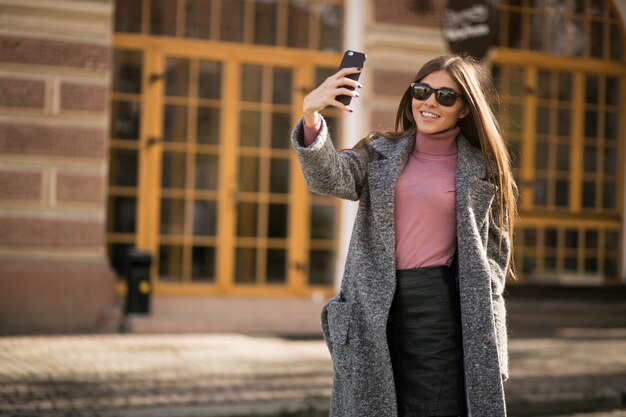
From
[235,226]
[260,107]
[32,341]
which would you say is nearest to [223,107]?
[260,107]

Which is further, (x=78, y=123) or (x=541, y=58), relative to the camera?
(x=541, y=58)

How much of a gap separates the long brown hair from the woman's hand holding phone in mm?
395

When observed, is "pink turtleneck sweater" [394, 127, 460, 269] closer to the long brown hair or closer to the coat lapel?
the coat lapel

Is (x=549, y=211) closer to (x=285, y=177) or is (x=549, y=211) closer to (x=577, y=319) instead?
(x=577, y=319)

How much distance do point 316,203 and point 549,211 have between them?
3085 millimetres

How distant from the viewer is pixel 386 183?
3184 millimetres

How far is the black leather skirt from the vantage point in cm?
312

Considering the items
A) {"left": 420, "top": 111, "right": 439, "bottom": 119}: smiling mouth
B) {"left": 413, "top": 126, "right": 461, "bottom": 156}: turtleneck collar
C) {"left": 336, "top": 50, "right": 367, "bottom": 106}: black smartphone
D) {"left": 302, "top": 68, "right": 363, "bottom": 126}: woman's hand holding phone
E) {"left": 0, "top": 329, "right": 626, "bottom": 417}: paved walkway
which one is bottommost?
{"left": 0, "top": 329, "right": 626, "bottom": 417}: paved walkway

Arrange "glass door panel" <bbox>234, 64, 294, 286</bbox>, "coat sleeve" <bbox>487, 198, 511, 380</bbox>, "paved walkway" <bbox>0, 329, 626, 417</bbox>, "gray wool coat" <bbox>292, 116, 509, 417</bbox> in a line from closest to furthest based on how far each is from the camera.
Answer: "gray wool coat" <bbox>292, 116, 509, 417</bbox> → "coat sleeve" <bbox>487, 198, 511, 380</bbox> → "paved walkway" <bbox>0, 329, 626, 417</bbox> → "glass door panel" <bbox>234, 64, 294, 286</bbox>

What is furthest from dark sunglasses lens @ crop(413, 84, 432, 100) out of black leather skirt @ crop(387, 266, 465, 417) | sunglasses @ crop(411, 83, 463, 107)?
black leather skirt @ crop(387, 266, 465, 417)

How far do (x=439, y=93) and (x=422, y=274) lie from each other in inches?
24.5

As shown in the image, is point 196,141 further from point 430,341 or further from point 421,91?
point 430,341

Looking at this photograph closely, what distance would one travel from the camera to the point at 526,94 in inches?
463

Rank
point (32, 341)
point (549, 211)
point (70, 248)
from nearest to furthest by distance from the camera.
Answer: point (32, 341) < point (70, 248) < point (549, 211)
